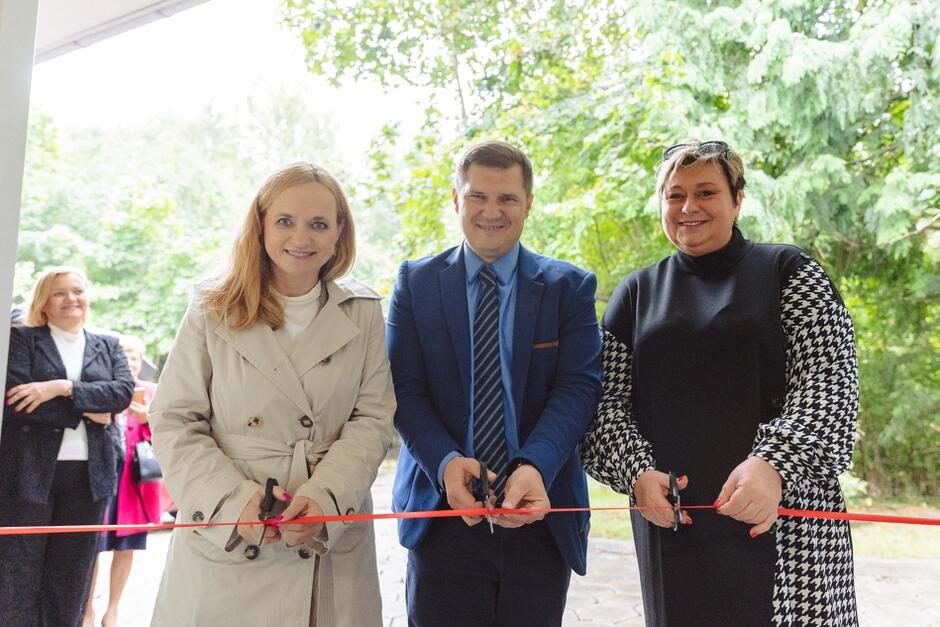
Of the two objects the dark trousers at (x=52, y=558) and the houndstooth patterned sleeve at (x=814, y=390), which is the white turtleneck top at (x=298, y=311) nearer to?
the houndstooth patterned sleeve at (x=814, y=390)

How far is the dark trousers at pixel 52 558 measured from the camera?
3.71m

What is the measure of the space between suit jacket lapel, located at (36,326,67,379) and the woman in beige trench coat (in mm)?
2341

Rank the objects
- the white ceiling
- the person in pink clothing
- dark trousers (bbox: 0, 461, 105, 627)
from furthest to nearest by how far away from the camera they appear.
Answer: the person in pink clothing
the white ceiling
dark trousers (bbox: 0, 461, 105, 627)

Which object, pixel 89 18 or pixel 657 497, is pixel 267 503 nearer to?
pixel 657 497

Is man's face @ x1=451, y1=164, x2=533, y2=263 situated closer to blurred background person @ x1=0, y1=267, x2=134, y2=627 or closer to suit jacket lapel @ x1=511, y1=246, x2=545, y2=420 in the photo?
suit jacket lapel @ x1=511, y1=246, x2=545, y2=420

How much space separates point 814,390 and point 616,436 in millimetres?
474

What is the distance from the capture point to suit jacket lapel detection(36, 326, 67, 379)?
3.95 metres

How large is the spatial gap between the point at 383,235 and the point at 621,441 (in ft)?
27.9

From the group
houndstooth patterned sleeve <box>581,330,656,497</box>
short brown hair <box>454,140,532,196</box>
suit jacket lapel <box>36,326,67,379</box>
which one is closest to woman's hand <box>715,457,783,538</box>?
houndstooth patterned sleeve <box>581,330,656,497</box>

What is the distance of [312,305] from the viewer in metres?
2.08

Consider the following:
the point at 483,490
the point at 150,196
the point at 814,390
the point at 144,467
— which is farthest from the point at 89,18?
the point at 150,196

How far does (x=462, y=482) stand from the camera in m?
1.91

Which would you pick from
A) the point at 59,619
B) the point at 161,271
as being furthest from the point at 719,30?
the point at 161,271

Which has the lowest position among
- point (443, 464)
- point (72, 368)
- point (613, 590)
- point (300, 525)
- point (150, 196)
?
point (613, 590)
